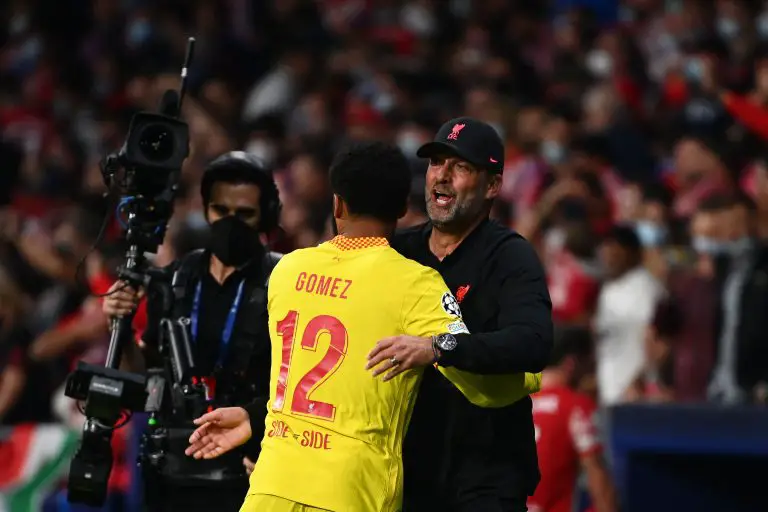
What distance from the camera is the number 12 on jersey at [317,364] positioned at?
14.2ft

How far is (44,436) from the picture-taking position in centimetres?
969

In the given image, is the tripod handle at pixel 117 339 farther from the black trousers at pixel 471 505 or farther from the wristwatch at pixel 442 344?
the wristwatch at pixel 442 344

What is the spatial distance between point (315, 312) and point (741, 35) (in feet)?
27.1

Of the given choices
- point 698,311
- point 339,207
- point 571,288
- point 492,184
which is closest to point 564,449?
point 698,311

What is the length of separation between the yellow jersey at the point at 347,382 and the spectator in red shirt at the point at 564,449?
7.86ft

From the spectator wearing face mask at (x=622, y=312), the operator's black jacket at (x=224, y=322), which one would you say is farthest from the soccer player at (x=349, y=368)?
the spectator wearing face mask at (x=622, y=312)

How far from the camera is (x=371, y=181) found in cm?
450

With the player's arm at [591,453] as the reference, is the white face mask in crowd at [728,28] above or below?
above

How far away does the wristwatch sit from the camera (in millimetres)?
4191

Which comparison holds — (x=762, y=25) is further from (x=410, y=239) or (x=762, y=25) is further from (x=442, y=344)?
(x=442, y=344)

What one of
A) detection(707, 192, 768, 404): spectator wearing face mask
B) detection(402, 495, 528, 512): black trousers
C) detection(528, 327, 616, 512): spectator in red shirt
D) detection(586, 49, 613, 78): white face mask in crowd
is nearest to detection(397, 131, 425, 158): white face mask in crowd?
detection(586, 49, 613, 78): white face mask in crowd

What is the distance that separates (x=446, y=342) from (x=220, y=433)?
3.17 ft

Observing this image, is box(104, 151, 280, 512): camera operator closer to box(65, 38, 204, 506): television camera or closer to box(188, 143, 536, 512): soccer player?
box(65, 38, 204, 506): television camera

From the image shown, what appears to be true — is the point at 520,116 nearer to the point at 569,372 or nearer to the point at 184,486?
the point at 569,372
